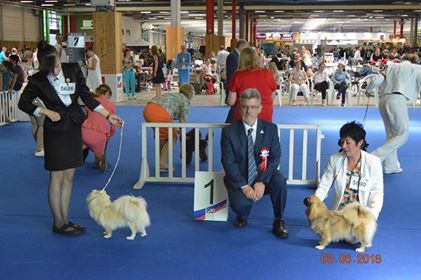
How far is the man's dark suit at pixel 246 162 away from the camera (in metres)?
3.73

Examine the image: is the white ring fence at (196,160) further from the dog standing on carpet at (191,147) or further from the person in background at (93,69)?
the person in background at (93,69)

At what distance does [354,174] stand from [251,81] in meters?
1.49

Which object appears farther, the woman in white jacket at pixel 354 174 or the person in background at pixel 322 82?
the person in background at pixel 322 82

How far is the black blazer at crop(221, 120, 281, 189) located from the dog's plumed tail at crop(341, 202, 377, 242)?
72cm

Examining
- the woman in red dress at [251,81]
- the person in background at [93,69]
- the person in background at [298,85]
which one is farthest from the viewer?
the person in background at [298,85]

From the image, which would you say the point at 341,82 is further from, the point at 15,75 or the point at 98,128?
the point at 98,128

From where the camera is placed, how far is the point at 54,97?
11.3 ft

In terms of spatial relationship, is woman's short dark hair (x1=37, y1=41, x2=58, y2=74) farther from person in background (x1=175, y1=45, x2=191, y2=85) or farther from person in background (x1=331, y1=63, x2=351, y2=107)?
person in background (x1=175, y1=45, x2=191, y2=85)

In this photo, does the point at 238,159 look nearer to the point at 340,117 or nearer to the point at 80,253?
the point at 80,253

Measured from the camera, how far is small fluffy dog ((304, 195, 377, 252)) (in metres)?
3.17

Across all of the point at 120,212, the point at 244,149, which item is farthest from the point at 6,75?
the point at 244,149

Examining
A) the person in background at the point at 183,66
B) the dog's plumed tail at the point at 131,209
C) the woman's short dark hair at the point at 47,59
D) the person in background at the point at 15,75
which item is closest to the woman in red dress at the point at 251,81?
the dog's plumed tail at the point at 131,209

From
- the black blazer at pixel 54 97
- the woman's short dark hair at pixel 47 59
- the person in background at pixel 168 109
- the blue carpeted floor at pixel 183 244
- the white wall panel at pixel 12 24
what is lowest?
the blue carpeted floor at pixel 183 244

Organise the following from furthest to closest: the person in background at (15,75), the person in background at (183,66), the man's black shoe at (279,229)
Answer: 1. the person in background at (183,66)
2. the person in background at (15,75)
3. the man's black shoe at (279,229)
